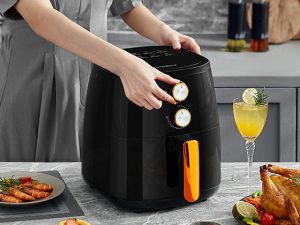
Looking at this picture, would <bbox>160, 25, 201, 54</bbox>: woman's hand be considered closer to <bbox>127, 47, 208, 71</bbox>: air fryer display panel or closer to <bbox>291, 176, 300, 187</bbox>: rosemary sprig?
<bbox>127, 47, 208, 71</bbox>: air fryer display panel

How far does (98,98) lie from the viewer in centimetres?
209

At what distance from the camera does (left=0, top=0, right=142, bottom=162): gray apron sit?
105 inches

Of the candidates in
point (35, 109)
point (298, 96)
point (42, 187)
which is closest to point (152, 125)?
point (42, 187)

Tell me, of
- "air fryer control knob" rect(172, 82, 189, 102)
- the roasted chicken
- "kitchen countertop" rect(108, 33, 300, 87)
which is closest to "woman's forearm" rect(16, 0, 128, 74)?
"air fryer control knob" rect(172, 82, 189, 102)

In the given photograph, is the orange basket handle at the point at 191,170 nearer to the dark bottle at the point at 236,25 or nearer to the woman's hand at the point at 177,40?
the woman's hand at the point at 177,40

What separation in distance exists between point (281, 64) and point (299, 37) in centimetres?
44

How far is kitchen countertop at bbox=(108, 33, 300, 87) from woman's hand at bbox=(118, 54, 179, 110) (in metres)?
1.37

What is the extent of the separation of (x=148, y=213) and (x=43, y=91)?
763 millimetres

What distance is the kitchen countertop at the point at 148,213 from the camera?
1982 mm

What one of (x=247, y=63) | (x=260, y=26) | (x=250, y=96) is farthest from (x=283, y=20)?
(x=250, y=96)

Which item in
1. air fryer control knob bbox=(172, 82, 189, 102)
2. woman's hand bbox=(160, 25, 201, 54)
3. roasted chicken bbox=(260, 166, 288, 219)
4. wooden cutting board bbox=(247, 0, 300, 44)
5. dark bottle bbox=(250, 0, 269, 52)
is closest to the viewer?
roasted chicken bbox=(260, 166, 288, 219)

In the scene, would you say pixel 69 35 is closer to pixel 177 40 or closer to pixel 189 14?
pixel 177 40

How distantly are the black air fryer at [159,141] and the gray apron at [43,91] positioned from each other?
575mm

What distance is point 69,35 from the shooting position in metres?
2.09
